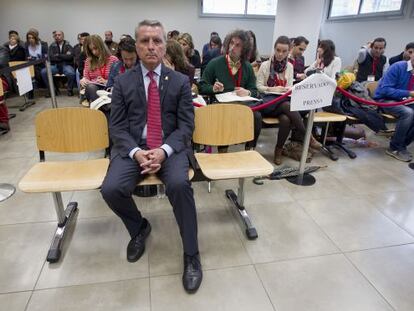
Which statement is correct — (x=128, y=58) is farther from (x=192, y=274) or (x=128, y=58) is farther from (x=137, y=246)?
(x=192, y=274)

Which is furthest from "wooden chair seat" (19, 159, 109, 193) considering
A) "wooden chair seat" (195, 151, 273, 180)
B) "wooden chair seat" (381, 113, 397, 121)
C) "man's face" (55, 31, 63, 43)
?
"man's face" (55, 31, 63, 43)

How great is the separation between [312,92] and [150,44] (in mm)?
1341

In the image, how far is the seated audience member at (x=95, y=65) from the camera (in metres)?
3.15

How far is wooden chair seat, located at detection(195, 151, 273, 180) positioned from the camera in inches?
69.9

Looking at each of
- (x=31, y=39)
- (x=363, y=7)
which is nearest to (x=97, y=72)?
(x=31, y=39)

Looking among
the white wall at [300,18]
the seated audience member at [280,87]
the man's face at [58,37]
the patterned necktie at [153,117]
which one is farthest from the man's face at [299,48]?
the man's face at [58,37]

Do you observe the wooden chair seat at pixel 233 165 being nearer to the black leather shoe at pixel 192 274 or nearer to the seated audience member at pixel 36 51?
the black leather shoe at pixel 192 274

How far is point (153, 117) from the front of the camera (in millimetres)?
1786

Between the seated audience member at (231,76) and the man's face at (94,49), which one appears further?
the man's face at (94,49)

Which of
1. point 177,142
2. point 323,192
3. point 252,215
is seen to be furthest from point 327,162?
point 177,142

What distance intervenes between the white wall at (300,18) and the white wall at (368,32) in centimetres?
117

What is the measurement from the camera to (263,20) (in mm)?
8094

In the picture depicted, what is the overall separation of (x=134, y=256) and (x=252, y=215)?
2.97ft

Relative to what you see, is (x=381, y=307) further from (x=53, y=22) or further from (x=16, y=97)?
(x=53, y=22)
